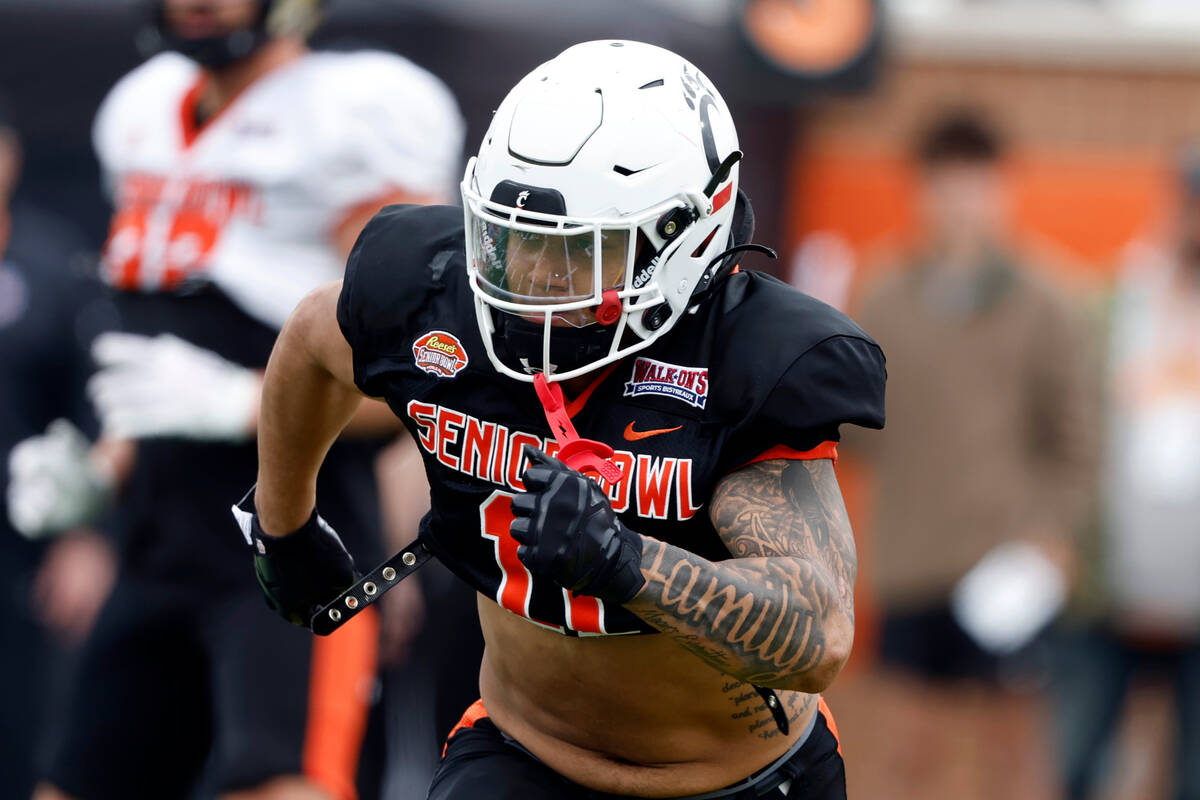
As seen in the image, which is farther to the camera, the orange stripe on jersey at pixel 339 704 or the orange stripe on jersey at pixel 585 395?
the orange stripe on jersey at pixel 339 704

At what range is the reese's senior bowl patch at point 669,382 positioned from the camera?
8.41 feet

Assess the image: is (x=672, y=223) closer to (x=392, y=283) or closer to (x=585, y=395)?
(x=585, y=395)

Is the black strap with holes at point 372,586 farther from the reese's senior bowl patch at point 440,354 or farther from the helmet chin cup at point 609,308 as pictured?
the helmet chin cup at point 609,308

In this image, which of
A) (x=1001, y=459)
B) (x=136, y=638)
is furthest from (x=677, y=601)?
(x=1001, y=459)

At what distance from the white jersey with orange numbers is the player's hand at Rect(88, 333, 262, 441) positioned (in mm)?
133

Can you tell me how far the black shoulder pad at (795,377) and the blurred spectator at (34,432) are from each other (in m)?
3.34

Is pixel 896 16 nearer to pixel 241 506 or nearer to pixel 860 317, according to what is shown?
pixel 860 317

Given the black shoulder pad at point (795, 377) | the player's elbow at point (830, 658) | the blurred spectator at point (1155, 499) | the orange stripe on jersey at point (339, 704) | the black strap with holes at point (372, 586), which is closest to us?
the player's elbow at point (830, 658)

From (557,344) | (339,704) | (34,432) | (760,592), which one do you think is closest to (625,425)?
(557,344)

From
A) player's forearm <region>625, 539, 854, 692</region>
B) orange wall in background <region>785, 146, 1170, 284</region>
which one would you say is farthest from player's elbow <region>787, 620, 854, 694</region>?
orange wall in background <region>785, 146, 1170, 284</region>

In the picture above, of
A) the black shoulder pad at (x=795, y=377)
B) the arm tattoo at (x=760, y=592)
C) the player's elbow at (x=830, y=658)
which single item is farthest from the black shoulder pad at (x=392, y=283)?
the player's elbow at (x=830, y=658)

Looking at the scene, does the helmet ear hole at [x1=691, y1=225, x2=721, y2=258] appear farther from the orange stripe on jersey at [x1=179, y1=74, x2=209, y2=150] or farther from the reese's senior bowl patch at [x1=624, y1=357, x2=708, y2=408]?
the orange stripe on jersey at [x1=179, y1=74, x2=209, y2=150]

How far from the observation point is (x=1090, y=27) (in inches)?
325

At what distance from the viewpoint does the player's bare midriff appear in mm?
2697
